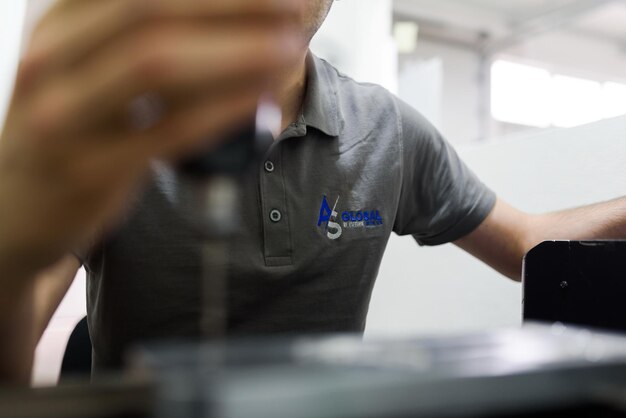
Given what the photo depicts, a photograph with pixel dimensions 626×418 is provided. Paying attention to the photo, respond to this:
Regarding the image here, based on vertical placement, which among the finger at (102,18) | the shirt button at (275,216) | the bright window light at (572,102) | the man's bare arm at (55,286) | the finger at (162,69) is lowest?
the bright window light at (572,102)

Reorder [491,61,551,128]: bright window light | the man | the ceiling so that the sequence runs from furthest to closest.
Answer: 1. [491,61,551,128]: bright window light
2. the ceiling
3. the man

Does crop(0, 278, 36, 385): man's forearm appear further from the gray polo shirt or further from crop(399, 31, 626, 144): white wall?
crop(399, 31, 626, 144): white wall

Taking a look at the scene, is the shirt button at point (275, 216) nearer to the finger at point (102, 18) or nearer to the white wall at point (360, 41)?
the finger at point (102, 18)

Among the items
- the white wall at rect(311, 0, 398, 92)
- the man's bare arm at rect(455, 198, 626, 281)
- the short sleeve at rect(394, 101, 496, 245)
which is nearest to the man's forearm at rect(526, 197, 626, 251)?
the man's bare arm at rect(455, 198, 626, 281)

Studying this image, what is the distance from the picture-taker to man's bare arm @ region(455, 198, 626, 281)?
2.55 feet

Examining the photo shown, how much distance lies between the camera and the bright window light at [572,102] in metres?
5.09

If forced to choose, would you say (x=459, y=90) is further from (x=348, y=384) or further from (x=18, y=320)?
(x=348, y=384)

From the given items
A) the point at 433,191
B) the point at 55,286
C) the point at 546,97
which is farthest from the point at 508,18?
the point at 55,286

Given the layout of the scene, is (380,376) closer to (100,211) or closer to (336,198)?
(100,211)

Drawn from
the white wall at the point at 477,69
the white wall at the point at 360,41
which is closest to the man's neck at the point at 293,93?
the white wall at the point at 360,41

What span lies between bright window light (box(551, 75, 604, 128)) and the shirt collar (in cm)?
462

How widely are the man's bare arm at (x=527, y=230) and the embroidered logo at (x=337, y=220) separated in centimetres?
22

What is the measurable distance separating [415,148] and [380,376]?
30.6 inches

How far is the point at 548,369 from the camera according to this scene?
25 cm
